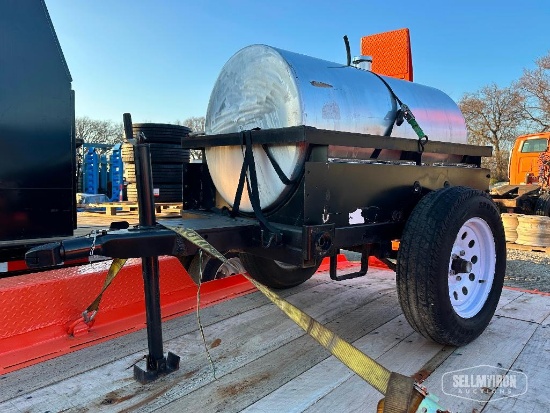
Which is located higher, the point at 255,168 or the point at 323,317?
the point at 255,168

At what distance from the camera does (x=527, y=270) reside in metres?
7.08

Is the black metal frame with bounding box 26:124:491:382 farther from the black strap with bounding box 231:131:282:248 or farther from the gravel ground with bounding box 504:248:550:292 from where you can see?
the gravel ground with bounding box 504:248:550:292

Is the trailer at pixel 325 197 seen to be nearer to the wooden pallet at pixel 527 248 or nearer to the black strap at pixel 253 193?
the black strap at pixel 253 193

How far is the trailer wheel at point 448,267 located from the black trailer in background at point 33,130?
7.71ft

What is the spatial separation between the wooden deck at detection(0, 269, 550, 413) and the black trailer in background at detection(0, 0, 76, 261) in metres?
0.97

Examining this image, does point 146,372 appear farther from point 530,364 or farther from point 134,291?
point 530,364

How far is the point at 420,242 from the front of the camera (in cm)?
265

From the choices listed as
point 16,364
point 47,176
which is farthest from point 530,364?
point 47,176

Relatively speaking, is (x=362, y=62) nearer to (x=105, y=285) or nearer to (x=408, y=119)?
(x=408, y=119)

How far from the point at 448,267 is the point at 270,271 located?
1.62 metres

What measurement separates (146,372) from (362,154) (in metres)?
1.78

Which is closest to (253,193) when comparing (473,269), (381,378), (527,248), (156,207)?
(381,378)

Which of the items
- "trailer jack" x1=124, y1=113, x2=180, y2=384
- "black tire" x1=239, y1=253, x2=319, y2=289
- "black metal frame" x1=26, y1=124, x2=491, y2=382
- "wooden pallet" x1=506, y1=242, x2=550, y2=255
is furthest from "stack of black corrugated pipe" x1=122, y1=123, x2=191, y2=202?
"wooden pallet" x1=506, y1=242, x2=550, y2=255

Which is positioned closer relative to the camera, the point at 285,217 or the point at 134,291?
the point at 285,217
